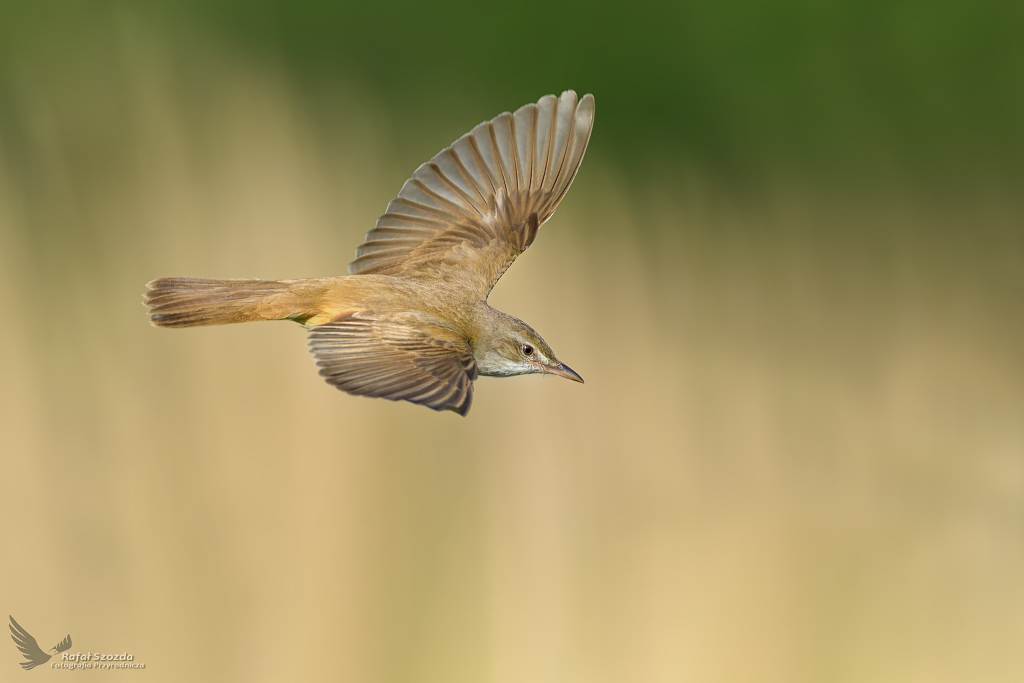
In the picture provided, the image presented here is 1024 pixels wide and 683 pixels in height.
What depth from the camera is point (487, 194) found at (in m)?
2.53

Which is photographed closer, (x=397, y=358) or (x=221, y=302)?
(x=397, y=358)

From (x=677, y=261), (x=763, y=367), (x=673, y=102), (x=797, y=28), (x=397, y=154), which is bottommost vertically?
(x=763, y=367)

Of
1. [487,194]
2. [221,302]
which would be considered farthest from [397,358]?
[487,194]

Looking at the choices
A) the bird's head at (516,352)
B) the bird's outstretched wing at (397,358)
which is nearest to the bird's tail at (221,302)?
the bird's outstretched wing at (397,358)

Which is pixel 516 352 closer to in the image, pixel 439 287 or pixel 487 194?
pixel 439 287

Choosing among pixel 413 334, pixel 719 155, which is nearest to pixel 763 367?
pixel 719 155

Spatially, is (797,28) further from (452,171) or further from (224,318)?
(224,318)

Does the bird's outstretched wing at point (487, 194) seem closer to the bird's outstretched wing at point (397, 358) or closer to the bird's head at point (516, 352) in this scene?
the bird's head at point (516, 352)

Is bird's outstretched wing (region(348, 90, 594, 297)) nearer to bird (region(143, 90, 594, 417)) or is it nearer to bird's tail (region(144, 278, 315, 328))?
bird (region(143, 90, 594, 417))

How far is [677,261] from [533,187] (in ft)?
3.72

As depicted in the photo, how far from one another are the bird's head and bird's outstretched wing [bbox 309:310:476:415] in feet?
0.49

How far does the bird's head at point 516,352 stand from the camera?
81.2 inches

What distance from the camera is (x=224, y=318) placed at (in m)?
1.85

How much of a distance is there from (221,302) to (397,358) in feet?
1.33
